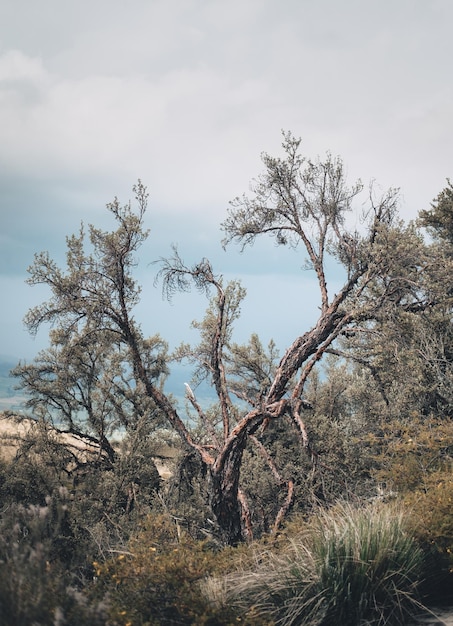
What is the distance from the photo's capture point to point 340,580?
6023 mm

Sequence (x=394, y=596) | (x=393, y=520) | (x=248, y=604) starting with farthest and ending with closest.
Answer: (x=393, y=520), (x=394, y=596), (x=248, y=604)

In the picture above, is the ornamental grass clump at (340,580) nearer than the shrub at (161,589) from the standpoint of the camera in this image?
No

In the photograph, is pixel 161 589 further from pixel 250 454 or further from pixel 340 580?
pixel 250 454

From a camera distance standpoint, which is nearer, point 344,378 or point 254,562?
point 254,562

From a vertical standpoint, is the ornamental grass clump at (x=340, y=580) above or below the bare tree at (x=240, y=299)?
below

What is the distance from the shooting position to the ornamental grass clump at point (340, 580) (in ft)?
19.4

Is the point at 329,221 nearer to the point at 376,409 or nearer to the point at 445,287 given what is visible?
the point at 445,287

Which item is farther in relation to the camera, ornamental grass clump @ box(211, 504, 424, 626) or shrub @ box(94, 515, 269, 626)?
ornamental grass clump @ box(211, 504, 424, 626)

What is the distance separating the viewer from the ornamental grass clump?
233 inches

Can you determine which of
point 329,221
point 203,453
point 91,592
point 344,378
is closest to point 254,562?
point 91,592

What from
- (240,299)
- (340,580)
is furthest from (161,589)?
(240,299)

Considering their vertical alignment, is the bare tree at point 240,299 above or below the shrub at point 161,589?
above

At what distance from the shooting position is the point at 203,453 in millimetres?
13086

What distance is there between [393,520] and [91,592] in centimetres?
386
